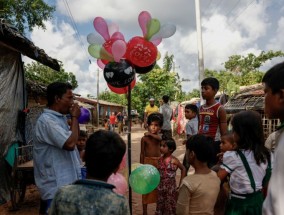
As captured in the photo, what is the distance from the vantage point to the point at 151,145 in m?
4.53

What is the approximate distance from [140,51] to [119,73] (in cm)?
41

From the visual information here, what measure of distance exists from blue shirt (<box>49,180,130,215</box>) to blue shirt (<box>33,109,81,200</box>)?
882 mm

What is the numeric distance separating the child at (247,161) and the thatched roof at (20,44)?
3.45m

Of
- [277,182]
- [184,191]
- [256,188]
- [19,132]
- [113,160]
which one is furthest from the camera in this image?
[19,132]

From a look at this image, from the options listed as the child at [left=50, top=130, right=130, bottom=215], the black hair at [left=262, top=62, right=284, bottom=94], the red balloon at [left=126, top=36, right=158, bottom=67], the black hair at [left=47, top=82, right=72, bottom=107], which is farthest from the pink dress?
the black hair at [left=262, top=62, right=284, bottom=94]

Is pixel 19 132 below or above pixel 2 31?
below

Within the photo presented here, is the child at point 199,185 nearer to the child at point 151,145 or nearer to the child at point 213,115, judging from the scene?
the child at point 213,115

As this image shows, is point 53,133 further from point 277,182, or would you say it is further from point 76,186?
point 277,182

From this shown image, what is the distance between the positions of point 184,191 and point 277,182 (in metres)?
1.20

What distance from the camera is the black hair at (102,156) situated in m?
1.63

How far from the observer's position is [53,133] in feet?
7.82

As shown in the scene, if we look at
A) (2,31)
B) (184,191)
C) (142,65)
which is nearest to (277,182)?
(184,191)

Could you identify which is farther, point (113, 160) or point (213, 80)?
point (213, 80)

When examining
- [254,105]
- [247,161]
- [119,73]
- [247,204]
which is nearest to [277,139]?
[247,161]
